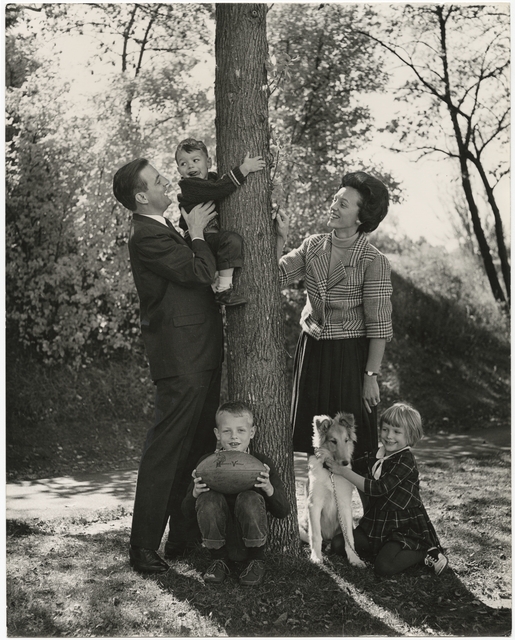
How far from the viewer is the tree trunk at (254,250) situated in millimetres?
4449

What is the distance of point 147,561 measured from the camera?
14.1ft

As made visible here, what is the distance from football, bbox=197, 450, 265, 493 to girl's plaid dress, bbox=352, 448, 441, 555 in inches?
30.9

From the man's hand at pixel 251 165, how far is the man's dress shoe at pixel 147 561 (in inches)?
87.7

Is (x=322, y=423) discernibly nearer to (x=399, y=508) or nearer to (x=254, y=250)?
(x=399, y=508)

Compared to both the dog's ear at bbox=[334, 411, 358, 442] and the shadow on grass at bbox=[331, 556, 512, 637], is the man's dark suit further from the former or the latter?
the shadow on grass at bbox=[331, 556, 512, 637]

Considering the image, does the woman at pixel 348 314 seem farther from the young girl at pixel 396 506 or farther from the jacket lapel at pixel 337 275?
the young girl at pixel 396 506

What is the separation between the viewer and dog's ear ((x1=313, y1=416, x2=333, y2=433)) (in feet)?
14.5

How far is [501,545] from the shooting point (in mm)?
5141

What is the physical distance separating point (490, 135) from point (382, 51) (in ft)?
9.32

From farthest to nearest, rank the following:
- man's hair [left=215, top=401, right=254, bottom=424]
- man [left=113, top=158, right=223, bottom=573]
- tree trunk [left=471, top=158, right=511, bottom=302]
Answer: tree trunk [left=471, top=158, right=511, bottom=302], man [left=113, top=158, right=223, bottom=573], man's hair [left=215, top=401, right=254, bottom=424]

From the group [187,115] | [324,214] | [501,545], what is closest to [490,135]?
[324,214]

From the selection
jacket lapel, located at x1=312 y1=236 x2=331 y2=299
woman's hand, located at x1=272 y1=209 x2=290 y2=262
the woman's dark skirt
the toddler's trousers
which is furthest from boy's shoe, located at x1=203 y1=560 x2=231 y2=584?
woman's hand, located at x1=272 y1=209 x2=290 y2=262

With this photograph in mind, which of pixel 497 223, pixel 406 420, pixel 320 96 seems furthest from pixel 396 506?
pixel 497 223

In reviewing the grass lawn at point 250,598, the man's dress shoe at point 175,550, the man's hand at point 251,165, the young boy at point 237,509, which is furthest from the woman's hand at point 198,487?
the man's hand at point 251,165
